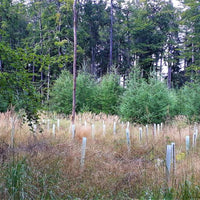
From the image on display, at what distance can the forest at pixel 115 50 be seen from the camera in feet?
44.9

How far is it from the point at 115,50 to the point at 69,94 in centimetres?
1432

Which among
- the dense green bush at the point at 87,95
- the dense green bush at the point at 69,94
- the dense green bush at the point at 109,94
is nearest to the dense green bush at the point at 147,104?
the dense green bush at the point at 87,95

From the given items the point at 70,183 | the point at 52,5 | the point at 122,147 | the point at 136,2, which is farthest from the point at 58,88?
the point at 136,2

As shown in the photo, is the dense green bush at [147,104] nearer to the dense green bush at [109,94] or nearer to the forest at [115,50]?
the forest at [115,50]

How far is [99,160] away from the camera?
5.54 meters

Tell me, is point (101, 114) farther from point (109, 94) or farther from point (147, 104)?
point (147, 104)

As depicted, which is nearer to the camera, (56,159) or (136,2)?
(56,159)

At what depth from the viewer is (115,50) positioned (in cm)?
3019

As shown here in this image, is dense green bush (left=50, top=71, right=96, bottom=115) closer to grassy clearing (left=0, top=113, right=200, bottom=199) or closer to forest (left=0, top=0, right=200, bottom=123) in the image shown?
forest (left=0, top=0, right=200, bottom=123)

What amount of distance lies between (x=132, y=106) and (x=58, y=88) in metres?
7.32

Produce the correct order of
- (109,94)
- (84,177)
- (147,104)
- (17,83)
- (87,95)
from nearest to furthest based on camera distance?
(17,83) → (84,177) → (147,104) → (109,94) → (87,95)

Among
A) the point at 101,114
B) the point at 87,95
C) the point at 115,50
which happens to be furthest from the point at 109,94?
the point at 115,50

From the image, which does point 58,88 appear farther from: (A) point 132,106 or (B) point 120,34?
(B) point 120,34

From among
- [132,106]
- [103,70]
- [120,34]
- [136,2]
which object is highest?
[136,2]
